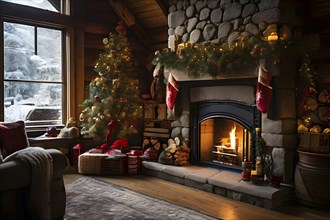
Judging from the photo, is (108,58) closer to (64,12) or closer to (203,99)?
(64,12)

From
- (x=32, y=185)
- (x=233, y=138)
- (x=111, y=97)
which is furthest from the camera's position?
(x=111, y=97)

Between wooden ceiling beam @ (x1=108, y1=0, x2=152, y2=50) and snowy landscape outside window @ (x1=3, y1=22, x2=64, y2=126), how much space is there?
1105 millimetres

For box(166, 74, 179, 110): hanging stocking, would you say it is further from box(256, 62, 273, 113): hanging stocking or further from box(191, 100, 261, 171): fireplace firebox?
box(256, 62, 273, 113): hanging stocking

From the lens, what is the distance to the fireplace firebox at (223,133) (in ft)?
13.8

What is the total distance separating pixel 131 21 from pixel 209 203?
3638 millimetres

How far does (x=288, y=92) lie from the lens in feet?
12.5

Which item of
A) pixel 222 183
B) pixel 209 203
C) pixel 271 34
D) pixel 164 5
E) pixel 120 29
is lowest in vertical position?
pixel 209 203

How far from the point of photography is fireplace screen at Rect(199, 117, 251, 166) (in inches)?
176

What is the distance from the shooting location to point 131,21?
5957 millimetres

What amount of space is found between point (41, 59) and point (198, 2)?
2.57 meters

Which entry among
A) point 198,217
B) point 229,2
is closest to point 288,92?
point 229,2

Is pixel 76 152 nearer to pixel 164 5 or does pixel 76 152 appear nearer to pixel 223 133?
pixel 223 133

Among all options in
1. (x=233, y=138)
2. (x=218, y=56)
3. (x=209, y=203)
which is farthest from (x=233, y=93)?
(x=209, y=203)

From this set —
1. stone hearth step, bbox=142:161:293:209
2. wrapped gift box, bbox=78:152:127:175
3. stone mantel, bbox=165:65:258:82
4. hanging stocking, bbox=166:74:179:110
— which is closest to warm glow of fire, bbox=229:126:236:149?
stone hearth step, bbox=142:161:293:209
